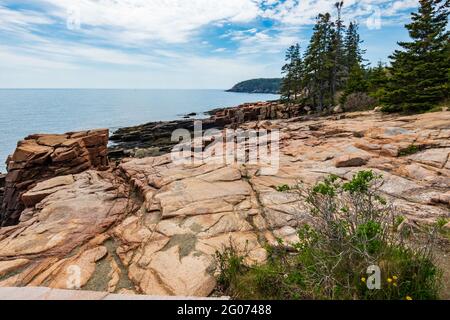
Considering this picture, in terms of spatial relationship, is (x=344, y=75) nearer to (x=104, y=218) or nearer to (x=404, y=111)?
(x=404, y=111)

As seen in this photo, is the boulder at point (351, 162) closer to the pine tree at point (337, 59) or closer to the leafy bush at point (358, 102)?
the leafy bush at point (358, 102)

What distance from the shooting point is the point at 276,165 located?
11234 millimetres

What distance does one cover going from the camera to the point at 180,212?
23.7 ft

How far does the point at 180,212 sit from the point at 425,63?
818 inches

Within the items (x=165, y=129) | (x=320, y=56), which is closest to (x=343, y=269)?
(x=320, y=56)

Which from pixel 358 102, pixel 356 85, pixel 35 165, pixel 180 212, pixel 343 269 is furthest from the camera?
pixel 356 85

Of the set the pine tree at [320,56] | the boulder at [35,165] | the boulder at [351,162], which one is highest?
the pine tree at [320,56]

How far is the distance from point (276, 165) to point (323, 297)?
8071 mm

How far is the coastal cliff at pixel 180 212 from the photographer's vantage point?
5211 millimetres

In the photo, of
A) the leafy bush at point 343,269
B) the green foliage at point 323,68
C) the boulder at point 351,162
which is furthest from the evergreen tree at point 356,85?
the leafy bush at point 343,269

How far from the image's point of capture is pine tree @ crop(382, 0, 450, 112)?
18.3 m

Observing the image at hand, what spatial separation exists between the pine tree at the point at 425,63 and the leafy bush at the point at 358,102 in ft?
31.7

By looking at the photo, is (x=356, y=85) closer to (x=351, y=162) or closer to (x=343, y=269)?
(x=351, y=162)

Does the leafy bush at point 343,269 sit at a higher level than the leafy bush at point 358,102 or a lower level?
lower
